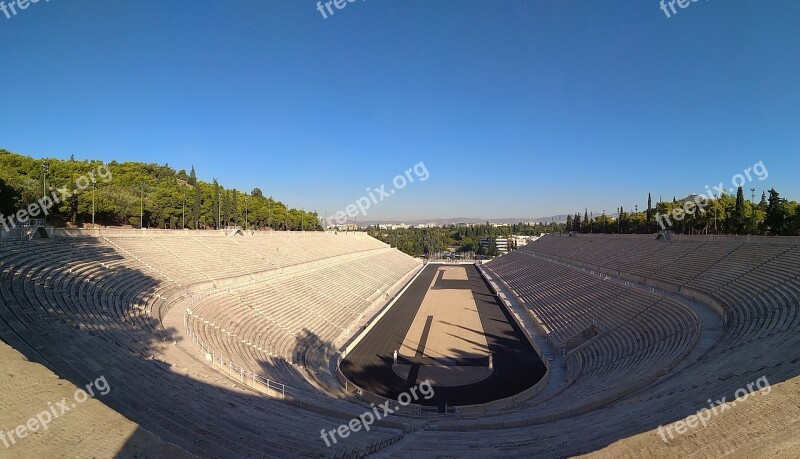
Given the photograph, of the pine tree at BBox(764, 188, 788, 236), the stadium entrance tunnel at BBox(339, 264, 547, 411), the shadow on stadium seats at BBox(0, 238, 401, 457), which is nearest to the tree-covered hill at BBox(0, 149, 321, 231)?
the shadow on stadium seats at BBox(0, 238, 401, 457)

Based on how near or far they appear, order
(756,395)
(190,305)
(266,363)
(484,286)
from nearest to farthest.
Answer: (756,395), (266,363), (190,305), (484,286)

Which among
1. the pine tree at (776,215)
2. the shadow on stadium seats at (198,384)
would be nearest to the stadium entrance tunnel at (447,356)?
the shadow on stadium seats at (198,384)

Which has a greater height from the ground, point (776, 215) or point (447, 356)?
point (776, 215)

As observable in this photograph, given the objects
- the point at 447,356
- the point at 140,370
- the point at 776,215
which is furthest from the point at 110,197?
the point at 776,215

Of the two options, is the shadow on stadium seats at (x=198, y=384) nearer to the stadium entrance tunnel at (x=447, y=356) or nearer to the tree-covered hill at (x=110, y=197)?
the stadium entrance tunnel at (x=447, y=356)

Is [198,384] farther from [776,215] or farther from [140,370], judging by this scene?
[776,215]

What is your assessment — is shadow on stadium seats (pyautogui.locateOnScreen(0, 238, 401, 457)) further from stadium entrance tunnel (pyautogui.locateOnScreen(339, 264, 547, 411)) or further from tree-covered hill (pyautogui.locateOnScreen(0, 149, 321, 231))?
tree-covered hill (pyautogui.locateOnScreen(0, 149, 321, 231))

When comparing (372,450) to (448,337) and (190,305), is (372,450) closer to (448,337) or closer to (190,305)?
(190,305)

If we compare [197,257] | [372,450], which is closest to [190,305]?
[197,257]
